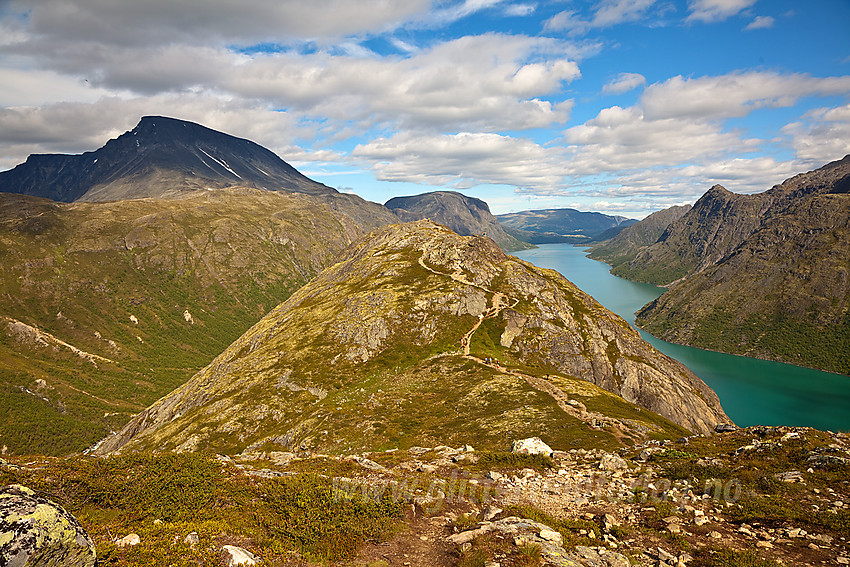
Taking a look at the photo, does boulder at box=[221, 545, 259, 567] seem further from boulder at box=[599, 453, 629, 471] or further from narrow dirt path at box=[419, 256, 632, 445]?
narrow dirt path at box=[419, 256, 632, 445]

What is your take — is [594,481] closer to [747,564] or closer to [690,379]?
[747,564]

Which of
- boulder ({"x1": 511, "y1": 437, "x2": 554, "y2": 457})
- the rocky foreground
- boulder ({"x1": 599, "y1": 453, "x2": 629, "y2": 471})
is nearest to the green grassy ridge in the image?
the rocky foreground

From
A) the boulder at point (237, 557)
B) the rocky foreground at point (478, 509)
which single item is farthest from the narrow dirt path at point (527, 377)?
the boulder at point (237, 557)

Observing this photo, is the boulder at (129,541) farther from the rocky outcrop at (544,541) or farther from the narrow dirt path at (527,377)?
the narrow dirt path at (527,377)

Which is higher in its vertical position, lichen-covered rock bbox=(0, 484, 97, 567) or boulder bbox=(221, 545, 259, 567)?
lichen-covered rock bbox=(0, 484, 97, 567)

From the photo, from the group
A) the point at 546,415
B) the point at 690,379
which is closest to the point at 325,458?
the point at 546,415

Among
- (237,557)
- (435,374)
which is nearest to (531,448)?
(237,557)
